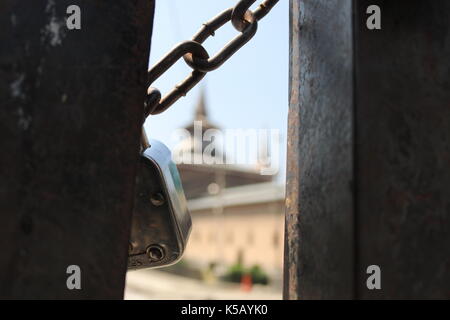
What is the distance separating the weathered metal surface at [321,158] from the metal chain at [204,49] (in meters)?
0.14

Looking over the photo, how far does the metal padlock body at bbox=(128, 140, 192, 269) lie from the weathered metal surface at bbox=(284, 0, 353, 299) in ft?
0.49

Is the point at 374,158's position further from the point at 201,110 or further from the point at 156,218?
the point at 201,110

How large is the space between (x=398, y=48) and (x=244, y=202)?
20927 mm

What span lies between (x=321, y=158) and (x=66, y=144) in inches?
9.8

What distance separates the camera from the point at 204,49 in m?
0.73

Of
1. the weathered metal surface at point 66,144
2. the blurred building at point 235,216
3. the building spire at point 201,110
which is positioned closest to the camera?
the weathered metal surface at point 66,144

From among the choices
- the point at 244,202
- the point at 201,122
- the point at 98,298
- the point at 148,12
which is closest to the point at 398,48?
the point at 148,12

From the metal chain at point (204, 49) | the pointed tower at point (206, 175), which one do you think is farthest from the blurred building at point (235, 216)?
the metal chain at point (204, 49)

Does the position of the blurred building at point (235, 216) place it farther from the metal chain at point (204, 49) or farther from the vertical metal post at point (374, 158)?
the vertical metal post at point (374, 158)

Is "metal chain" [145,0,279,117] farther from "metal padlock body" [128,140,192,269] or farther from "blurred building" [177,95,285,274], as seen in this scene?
"blurred building" [177,95,285,274]

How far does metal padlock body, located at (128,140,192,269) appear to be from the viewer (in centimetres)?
65

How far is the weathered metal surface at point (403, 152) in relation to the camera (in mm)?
507

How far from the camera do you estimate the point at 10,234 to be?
46cm

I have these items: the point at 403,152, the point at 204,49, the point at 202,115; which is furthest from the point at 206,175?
the point at 403,152
